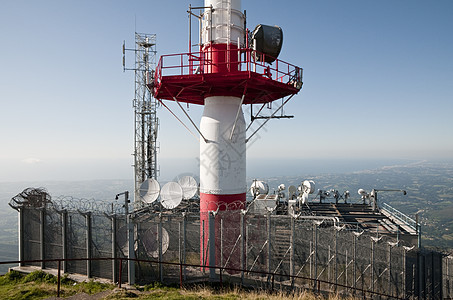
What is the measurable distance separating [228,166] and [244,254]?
13.9 ft

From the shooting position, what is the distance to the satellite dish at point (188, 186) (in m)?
21.5

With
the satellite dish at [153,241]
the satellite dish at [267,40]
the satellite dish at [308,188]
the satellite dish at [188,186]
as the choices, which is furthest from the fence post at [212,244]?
the satellite dish at [308,188]

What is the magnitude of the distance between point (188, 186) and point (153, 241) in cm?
980

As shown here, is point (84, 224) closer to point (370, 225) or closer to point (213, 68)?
point (213, 68)

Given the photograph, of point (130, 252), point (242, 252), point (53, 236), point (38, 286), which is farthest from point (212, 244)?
point (53, 236)

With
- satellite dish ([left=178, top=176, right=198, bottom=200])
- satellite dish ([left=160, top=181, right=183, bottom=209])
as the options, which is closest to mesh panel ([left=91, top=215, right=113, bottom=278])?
satellite dish ([left=160, top=181, right=183, bottom=209])

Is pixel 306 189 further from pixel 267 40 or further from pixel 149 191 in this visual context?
pixel 267 40

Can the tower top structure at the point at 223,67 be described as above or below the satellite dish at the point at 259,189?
above

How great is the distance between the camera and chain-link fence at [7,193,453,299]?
11828 millimetres

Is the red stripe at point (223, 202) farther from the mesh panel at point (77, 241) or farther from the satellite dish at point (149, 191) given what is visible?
the satellite dish at point (149, 191)

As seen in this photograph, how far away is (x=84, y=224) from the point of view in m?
12.6

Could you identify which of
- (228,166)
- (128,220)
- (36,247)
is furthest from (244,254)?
(36,247)

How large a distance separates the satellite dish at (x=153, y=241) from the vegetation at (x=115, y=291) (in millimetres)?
1389

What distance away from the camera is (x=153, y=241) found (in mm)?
12289
